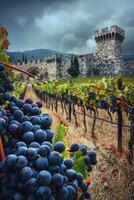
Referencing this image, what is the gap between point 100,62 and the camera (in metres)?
62.1

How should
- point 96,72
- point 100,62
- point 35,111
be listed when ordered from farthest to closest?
point 100,62 → point 96,72 → point 35,111

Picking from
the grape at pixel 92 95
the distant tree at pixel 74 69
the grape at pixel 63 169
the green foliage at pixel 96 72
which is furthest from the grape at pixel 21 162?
the green foliage at pixel 96 72

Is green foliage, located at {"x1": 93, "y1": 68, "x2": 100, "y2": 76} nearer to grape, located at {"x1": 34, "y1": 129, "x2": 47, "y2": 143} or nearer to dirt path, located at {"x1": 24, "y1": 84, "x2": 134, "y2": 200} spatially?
dirt path, located at {"x1": 24, "y1": 84, "x2": 134, "y2": 200}

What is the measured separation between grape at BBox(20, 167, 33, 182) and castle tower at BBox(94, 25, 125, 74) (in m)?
60.1

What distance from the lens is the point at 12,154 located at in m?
1.16

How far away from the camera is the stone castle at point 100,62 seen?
6138cm

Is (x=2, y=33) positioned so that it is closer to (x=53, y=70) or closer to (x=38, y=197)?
(x=38, y=197)

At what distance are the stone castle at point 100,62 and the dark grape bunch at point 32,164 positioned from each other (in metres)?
59.5

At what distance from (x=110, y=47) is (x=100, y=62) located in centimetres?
381

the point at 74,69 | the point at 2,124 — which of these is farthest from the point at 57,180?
the point at 74,69

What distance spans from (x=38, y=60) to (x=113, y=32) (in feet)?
42.6

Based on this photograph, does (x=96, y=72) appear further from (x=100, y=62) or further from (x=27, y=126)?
(x=27, y=126)

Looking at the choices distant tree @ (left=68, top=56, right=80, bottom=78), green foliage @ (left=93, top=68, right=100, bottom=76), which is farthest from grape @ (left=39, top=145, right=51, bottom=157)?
green foliage @ (left=93, top=68, right=100, bottom=76)

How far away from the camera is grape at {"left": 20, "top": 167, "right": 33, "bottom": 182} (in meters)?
1.11
